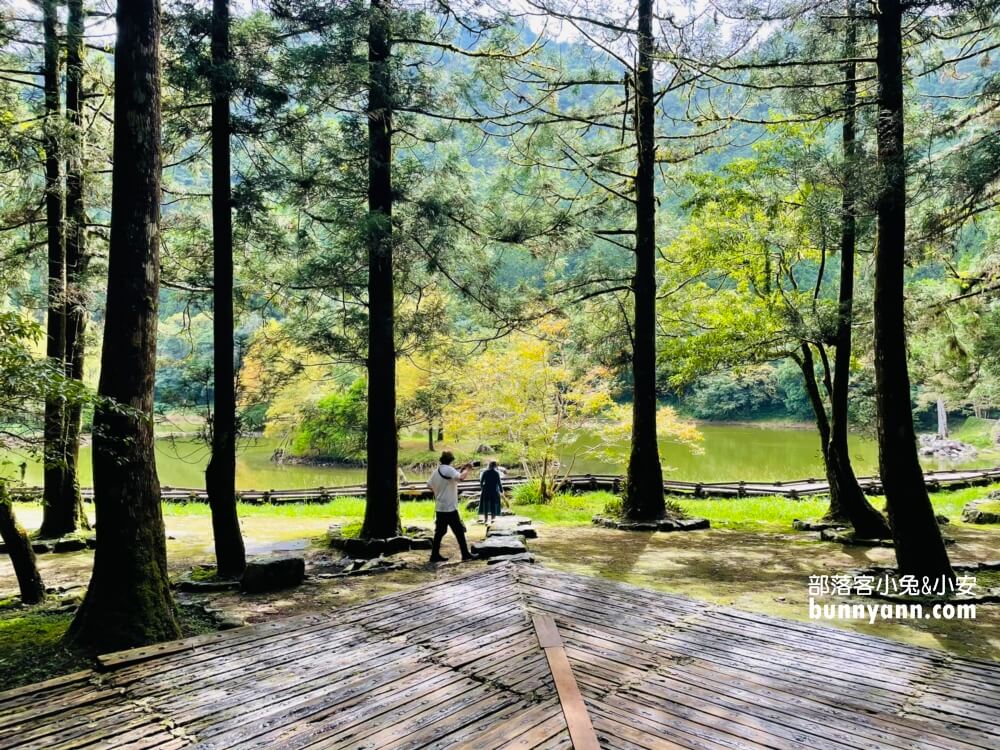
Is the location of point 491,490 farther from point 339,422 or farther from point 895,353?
point 339,422

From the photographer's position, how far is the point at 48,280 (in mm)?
8969

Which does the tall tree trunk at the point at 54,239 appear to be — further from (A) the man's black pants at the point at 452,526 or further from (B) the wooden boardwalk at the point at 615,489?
(B) the wooden boardwalk at the point at 615,489

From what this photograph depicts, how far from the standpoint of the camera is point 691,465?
89.8 ft

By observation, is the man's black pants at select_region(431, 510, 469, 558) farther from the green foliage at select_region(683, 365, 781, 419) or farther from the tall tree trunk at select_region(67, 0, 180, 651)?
the green foliage at select_region(683, 365, 781, 419)

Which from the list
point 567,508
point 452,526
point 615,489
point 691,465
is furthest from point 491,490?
point 691,465

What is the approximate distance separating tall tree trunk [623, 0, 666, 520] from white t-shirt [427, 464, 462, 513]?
4413mm

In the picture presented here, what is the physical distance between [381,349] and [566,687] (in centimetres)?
638

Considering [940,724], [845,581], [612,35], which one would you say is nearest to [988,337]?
[845,581]

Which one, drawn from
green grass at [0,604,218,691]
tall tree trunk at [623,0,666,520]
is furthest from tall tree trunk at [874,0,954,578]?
green grass at [0,604,218,691]

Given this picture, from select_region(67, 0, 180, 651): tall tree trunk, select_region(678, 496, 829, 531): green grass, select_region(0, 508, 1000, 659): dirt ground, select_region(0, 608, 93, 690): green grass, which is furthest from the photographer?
select_region(678, 496, 829, 531): green grass

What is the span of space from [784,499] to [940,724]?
14.0 m

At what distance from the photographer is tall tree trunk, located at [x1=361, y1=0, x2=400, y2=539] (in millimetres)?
8945

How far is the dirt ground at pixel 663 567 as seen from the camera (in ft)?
17.5

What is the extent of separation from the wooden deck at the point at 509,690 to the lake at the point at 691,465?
17491 millimetres
